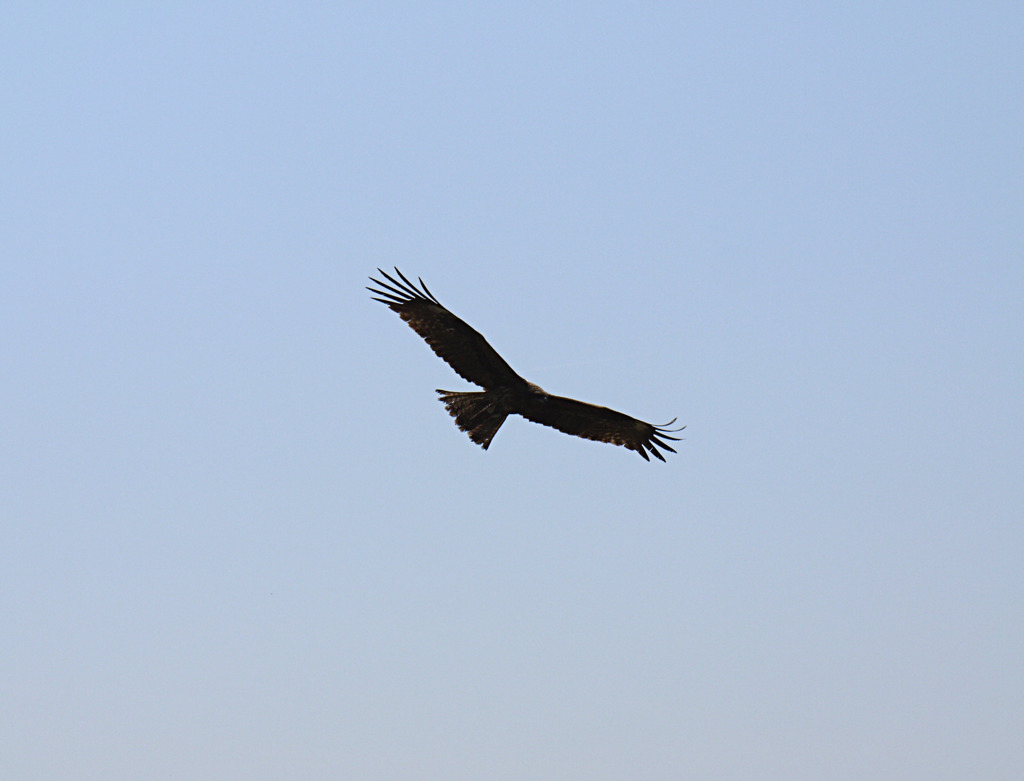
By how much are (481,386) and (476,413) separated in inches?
17.7

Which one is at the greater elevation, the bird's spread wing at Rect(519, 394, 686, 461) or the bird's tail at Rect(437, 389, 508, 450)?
the bird's spread wing at Rect(519, 394, 686, 461)

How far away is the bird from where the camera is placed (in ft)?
75.8

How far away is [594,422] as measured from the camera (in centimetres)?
2511

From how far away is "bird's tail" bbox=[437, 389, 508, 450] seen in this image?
923 inches

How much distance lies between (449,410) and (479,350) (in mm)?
1123

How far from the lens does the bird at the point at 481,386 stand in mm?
23094

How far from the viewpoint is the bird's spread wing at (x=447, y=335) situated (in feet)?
75.4

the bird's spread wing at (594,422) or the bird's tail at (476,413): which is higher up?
the bird's spread wing at (594,422)

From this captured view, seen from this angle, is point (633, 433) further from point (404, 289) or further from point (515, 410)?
point (404, 289)

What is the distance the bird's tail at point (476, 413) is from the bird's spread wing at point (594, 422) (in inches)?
30.7

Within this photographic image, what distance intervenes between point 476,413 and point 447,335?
144 cm

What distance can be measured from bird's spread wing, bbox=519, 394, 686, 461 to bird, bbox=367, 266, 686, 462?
17mm

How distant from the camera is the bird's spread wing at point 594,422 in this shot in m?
24.4

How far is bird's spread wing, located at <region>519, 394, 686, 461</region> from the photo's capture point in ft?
80.1
